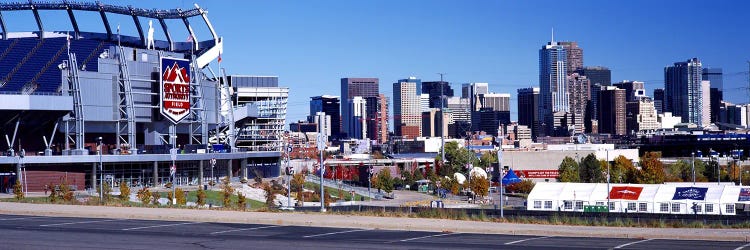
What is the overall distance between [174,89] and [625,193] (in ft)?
153

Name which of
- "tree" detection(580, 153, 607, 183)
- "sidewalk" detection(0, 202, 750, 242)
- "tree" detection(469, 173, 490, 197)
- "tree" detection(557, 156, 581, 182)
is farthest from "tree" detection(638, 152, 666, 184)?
"sidewalk" detection(0, 202, 750, 242)

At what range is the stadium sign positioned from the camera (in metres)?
103

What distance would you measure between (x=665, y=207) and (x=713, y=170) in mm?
67269

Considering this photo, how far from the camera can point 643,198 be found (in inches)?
3044

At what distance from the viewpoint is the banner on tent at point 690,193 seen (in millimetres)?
75062

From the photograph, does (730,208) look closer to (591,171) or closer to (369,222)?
(369,222)

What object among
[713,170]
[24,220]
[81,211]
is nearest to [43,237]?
[24,220]

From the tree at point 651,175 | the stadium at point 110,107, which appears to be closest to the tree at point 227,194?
the stadium at point 110,107

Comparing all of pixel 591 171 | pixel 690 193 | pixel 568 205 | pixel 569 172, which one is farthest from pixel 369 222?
pixel 591 171

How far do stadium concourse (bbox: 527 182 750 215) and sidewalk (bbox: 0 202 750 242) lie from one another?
3281cm

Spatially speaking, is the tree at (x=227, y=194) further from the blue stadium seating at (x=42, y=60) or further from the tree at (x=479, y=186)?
the tree at (x=479, y=186)

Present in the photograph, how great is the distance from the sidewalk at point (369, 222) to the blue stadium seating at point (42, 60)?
4692 cm

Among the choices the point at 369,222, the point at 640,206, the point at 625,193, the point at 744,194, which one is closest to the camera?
the point at 369,222

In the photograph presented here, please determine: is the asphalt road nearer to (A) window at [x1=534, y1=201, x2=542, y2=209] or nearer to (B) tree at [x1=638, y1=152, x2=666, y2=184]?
(A) window at [x1=534, y1=201, x2=542, y2=209]
